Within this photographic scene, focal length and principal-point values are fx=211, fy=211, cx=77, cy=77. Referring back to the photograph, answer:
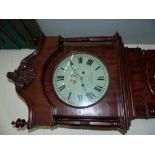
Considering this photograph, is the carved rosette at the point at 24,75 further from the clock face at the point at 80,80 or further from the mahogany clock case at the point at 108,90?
the clock face at the point at 80,80

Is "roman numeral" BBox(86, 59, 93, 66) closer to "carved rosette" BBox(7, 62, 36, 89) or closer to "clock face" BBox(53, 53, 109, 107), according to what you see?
"clock face" BBox(53, 53, 109, 107)

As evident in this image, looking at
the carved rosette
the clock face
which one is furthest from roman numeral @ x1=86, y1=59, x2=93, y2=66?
the carved rosette

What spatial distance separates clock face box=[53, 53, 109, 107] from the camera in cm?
90

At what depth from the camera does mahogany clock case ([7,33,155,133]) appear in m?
0.87

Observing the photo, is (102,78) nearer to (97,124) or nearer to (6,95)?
(97,124)

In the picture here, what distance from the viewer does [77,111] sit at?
2.89ft

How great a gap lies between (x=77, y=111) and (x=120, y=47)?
354mm

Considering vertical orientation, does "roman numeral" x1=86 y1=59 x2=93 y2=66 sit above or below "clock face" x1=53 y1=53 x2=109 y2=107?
above

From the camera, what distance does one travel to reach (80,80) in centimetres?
94

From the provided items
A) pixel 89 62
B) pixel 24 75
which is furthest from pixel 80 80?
pixel 24 75

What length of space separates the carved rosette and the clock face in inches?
4.2
